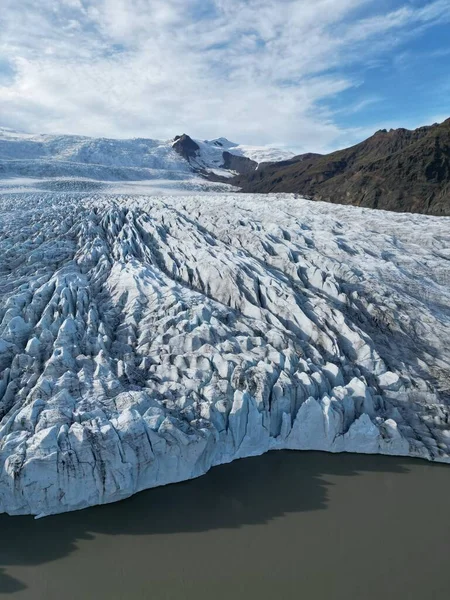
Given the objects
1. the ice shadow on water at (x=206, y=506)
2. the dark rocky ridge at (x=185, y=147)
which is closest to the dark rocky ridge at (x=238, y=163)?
the dark rocky ridge at (x=185, y=147)

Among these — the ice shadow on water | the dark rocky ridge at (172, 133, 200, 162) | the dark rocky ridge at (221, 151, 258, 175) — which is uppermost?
the dark rocky ridge at (172, 133, 200, 162)

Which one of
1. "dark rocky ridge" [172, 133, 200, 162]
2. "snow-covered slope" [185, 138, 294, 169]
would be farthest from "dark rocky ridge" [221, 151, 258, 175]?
"dark rocky ridge" [172, 133, 200, 162]

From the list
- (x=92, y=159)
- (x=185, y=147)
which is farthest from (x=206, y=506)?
(x=185, y=147)

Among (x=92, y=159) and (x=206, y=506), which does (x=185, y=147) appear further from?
(x=206, y=506)

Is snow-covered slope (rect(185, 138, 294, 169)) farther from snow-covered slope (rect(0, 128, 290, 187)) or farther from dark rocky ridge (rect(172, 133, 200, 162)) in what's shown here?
snow-covered slope (rect(0, 128, 290, 187))

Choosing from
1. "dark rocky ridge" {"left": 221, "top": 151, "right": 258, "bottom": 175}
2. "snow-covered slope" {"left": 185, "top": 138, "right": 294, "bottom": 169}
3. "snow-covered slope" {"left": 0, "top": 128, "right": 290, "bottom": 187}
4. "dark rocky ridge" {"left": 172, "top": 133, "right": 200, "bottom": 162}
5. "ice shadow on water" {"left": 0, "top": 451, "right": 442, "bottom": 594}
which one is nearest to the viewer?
"ice shadow on water" {"left": 0, "top": 451, "right": 442, "bottom": 594}

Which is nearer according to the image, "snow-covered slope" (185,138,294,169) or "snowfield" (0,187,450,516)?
"snowfield" (0,187,450,516)

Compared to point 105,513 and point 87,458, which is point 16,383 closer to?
point 87,458

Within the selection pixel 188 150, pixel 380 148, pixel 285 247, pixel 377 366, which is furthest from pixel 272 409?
pixel 188 150
